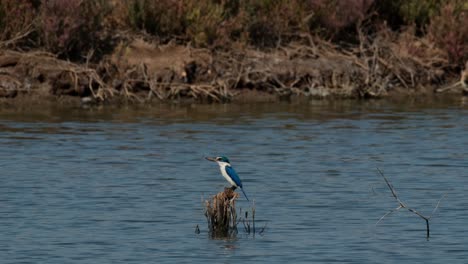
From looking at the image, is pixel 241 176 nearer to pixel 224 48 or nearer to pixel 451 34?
pixel 224 48

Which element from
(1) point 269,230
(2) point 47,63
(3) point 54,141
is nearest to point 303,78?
(2) point 47,63

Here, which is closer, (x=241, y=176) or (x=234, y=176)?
(x=234, y=176)

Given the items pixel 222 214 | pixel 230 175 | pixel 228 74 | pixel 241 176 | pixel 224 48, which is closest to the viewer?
pixel 222 214

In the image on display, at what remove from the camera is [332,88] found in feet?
93.3

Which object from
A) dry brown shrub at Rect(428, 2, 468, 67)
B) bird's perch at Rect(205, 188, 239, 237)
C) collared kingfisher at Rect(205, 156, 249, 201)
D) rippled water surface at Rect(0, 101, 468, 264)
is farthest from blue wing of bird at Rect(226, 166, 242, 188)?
dry brown shrub at Rect(428, 2, 468, 67)

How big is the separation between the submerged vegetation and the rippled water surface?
89 centimetres

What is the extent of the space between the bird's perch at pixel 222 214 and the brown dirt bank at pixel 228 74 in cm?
1263

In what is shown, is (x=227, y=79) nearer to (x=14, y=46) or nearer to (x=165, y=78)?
(x=165, y=78)

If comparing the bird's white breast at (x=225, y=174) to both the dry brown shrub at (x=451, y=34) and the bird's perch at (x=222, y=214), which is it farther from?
the dry brown shrub at (x=451, y=34)

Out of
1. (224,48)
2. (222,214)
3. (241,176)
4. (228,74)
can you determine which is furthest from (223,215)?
(224,48)

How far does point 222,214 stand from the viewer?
1395cm

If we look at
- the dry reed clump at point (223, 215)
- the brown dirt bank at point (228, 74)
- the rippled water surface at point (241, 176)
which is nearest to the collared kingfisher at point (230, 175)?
the dry reed clump at point (223, 215)

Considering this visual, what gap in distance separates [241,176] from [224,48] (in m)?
9.70

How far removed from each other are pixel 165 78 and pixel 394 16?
704cm
